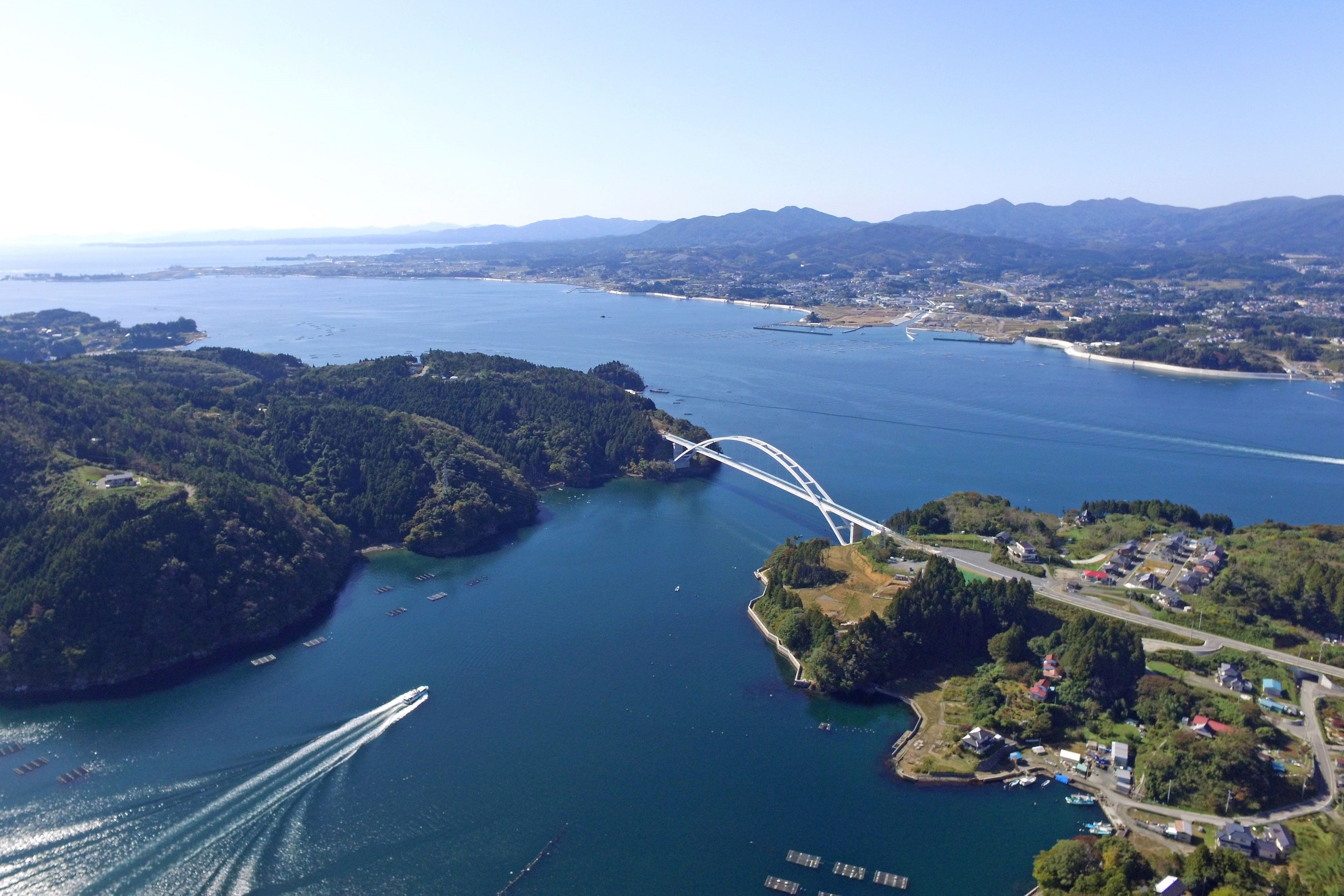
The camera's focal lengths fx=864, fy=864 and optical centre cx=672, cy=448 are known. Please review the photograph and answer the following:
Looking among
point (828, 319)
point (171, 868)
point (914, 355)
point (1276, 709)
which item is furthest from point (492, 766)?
point (828, 319)

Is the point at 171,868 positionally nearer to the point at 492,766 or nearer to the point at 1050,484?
the point at 492,766

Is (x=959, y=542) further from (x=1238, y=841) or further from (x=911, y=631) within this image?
(x=1238, y=841)

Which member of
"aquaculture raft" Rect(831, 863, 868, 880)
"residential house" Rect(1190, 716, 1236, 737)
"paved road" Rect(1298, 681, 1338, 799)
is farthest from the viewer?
"residential house" Rect(1190, 716, 1236, 737)

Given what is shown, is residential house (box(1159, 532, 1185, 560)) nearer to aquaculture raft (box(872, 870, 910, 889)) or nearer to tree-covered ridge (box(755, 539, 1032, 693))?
tree-covered ridge (box(755, 539, 1032, 693))

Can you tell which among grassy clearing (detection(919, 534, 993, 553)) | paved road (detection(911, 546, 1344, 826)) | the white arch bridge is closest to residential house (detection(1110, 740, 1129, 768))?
paved road (detection(911, 546, 1344, 826))

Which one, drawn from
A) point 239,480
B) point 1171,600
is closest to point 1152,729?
point 1171,600

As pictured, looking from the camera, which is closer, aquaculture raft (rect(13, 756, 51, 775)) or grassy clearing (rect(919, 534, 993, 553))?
aquaculture raft (rect(13, 756, 51, 775))

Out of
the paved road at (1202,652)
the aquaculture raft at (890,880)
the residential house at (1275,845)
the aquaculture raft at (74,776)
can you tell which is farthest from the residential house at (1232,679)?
the aquaculture raft at (74,776)
